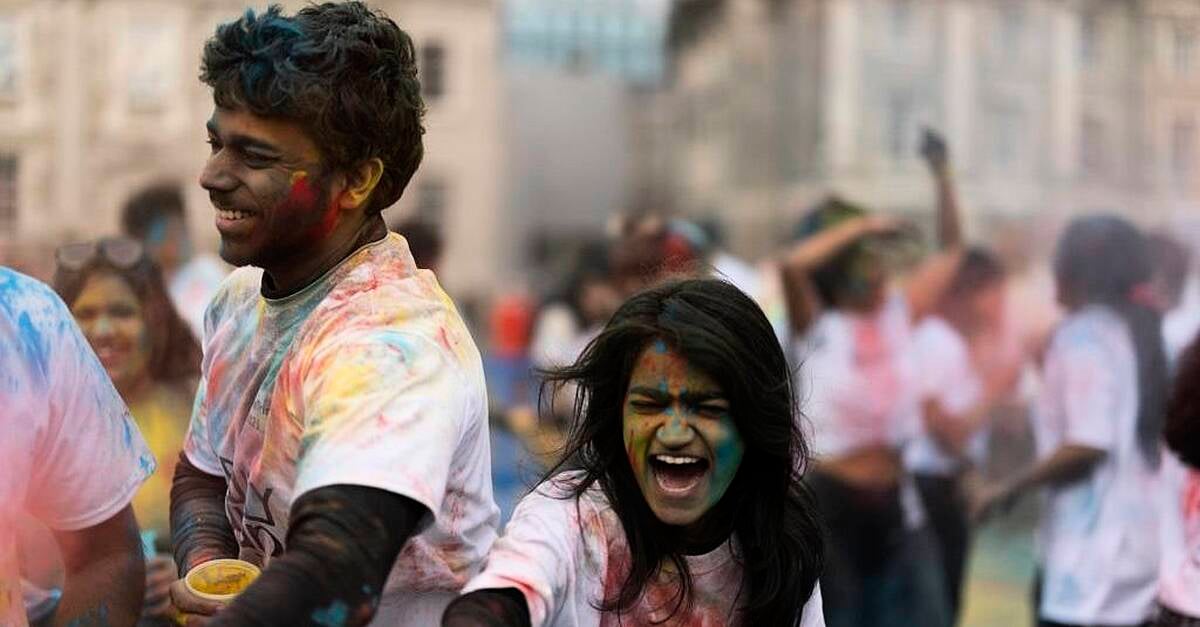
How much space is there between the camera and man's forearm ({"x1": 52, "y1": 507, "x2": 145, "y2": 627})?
2643 mm

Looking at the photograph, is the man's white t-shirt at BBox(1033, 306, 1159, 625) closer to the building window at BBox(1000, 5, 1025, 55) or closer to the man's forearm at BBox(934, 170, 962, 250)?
the man's forearm at BBox(934, 170, 962, 250)

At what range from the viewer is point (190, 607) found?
2.30 meters

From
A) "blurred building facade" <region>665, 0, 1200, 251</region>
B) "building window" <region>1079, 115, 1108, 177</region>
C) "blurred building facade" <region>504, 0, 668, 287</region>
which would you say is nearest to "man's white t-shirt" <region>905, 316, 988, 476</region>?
"blurred building facade" <region>665, 0, 1200, 251</region>

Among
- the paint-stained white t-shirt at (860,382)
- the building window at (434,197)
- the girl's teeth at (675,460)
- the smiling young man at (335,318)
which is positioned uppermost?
the smiling young man at (335,318)

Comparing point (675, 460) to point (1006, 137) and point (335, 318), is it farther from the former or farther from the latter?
point (1006, 137)

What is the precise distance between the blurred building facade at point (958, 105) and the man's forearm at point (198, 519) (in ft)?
25.8

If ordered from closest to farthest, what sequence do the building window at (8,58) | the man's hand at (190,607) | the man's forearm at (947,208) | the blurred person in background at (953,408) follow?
1. the man's hand at (190,607)
2. the blurred person in background at (953,408)
3. the man's forearm at (947,208)
4. the building window at (8,58)

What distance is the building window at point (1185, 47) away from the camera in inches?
674

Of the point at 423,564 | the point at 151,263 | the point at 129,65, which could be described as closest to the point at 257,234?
the point at 423,564

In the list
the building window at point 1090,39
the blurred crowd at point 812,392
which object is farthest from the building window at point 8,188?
the building window at point 1090,39

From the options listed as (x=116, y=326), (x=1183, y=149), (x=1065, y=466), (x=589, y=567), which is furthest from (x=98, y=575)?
(x=1183, y=149)

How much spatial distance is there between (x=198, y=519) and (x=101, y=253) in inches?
74.3

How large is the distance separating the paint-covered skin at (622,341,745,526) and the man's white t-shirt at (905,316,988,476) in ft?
14.3

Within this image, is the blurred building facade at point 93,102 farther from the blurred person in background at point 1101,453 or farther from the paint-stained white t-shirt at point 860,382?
the blurred person in background at point 1101,453
